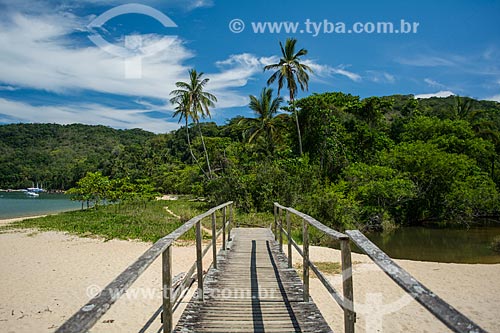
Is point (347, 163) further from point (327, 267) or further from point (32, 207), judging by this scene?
point (32, 207)

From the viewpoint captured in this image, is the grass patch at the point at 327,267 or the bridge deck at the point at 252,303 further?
the grass patch at the point at 327,267

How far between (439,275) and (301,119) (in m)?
18.6

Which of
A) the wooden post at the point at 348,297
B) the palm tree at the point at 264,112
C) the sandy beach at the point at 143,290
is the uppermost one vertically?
the palm tree at the point at 264,112

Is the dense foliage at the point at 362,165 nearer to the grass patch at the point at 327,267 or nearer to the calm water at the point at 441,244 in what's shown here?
the calm water at the point at 441,244

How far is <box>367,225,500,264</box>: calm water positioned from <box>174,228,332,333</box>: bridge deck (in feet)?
30.8

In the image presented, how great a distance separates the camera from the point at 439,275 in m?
9.80

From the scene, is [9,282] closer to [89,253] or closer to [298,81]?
[89,253]

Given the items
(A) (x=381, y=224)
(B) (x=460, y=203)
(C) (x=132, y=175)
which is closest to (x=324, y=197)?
(A) (x=381, y=224)

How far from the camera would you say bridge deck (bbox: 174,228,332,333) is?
344 centimetres

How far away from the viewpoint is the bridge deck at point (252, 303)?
135 inches

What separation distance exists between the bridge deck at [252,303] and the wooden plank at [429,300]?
1677mm

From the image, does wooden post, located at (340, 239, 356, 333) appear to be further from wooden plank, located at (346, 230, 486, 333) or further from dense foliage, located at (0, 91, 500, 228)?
dense foliage, located at (0, 91, 500, 228)

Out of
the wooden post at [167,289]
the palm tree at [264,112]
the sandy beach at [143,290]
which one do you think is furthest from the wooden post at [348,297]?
the palm tree at [264,112]

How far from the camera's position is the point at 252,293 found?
15.1 ft
